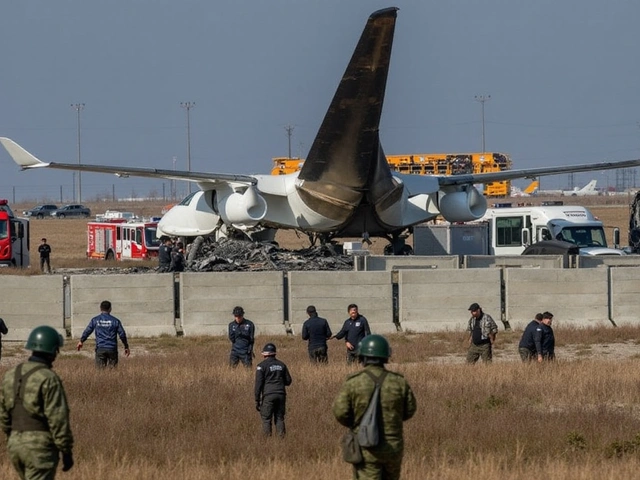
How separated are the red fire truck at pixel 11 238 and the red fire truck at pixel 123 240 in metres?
Result: 6.81

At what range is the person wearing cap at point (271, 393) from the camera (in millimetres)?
14469

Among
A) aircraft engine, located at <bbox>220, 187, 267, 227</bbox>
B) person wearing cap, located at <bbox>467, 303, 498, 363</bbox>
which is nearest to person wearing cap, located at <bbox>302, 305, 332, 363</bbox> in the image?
person wearing cap, located at <bbox>467, 303, 498, 363</bbox>

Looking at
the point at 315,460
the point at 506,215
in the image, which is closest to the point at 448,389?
the point at 315,460

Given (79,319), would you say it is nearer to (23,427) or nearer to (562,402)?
(562,402)

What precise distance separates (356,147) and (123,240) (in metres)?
23.8

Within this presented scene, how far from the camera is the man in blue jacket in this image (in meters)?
19.7

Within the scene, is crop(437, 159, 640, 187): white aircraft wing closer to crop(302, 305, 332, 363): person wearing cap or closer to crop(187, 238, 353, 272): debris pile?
crop(187, 238, 353, 272): debris pile

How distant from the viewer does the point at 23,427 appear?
9.32 meters

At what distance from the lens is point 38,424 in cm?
930

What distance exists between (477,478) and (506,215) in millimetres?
31255

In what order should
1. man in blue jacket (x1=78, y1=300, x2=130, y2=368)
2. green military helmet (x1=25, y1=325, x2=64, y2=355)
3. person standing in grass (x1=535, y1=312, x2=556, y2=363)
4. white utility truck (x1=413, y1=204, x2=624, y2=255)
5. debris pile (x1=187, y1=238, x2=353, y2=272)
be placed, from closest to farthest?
1. green military helmet (x1=25, y1=325, x2=64, y2=355)
2. man in blue jacket (x1=78, y1=300, x2=130, y2=368)
3. person standing in grass (x1=535, y1=312, x2=556, y2=363)
4. debris pile (x1=187, y1=238, x2=353, y2=272)
5. white utility truck (x1=413, y1=204, x2=624, y2=255)

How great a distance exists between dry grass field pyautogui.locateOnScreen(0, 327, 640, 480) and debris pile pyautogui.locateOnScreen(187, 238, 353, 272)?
12127 millimetres

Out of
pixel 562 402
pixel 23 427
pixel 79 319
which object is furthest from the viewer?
pixel 79 319

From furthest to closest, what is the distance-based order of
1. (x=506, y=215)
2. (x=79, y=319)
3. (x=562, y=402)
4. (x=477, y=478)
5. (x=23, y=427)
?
1. (x=506, y=215)
2. (x=79, y=319)
3. (x=562, y=402)
4. (x=477, y=478)
5. (x=23, y=427)
